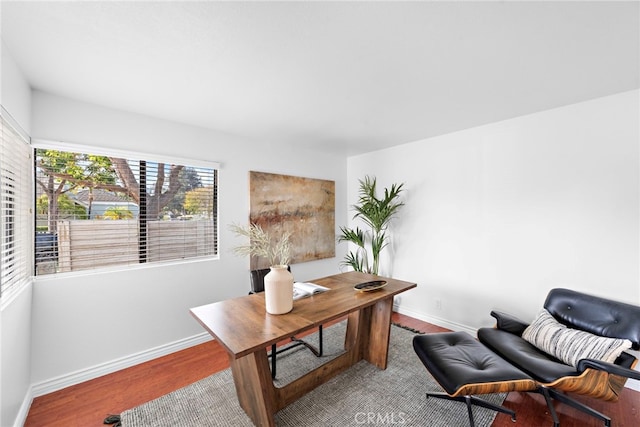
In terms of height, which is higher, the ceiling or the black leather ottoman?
the ceiling

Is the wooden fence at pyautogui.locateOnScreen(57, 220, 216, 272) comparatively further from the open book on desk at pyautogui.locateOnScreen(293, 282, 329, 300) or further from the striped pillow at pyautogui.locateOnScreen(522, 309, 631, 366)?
the striped pillow at pyautogui.locateOnScreen(522, 309, 631, 366)

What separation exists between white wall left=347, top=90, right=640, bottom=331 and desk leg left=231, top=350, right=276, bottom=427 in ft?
8.04

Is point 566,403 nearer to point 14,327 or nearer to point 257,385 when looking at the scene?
point 257,385

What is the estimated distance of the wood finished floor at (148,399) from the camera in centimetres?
174

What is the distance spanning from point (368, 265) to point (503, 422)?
241 centimetres

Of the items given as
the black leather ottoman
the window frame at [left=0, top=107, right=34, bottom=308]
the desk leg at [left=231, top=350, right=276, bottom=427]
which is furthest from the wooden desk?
the window frame at [left=0, top=107, right=34, bottom=308]

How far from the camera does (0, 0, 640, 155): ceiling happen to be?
4.02 ft

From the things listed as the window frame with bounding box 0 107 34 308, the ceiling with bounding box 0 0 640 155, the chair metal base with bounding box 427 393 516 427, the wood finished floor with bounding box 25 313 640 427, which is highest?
the ceiling with bounding box 0 0 640 155

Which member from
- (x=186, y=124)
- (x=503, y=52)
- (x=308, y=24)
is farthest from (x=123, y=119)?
(x=503, y=52)

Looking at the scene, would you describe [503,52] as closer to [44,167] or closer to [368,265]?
[368,265]

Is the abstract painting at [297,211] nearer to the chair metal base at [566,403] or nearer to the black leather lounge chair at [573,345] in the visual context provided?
the black leather lounge chair at [573,345]

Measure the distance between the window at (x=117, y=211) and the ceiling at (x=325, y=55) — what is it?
1.83 ft

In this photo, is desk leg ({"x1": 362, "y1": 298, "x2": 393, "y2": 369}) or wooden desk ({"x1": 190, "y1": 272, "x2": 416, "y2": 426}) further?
desk leg ({"x1": 362, "y1": 298, "x2": 393, "y2": 369})

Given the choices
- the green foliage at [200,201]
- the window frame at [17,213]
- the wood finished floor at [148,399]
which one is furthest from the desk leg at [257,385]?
the green foliage at [200,201]
